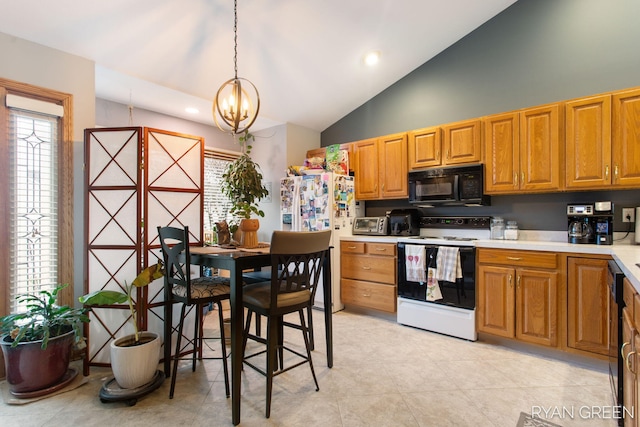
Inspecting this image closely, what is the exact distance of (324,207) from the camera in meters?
3.71

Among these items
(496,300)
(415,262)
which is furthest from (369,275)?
(496,300)

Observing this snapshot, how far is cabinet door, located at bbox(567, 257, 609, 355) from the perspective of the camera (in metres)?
2.24

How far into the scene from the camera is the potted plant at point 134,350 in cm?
195

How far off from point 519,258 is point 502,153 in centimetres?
103

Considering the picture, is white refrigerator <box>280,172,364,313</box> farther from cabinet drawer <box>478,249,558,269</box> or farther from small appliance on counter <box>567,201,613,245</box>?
small appliance on counter <box>567,201,613,245</box>

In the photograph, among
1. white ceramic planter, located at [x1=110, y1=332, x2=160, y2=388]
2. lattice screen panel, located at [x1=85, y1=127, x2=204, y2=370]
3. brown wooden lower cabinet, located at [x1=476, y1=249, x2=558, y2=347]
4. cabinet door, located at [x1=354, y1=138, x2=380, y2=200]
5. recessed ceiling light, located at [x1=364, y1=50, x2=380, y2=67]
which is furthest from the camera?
cabinet door, located at [x1=354, y1=138, x2=380, y2=200]

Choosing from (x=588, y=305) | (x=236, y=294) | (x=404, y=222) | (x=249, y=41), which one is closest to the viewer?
(x=236, y=294)

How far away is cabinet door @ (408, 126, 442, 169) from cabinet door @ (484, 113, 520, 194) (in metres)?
0.48

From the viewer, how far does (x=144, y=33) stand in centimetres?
254

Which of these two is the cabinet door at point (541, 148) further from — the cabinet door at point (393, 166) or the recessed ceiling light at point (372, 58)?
the recessed ceiling light at point (372, 58)

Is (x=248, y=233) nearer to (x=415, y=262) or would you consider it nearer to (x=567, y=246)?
(x=415, y=262)

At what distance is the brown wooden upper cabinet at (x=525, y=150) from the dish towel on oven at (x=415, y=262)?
91 cm

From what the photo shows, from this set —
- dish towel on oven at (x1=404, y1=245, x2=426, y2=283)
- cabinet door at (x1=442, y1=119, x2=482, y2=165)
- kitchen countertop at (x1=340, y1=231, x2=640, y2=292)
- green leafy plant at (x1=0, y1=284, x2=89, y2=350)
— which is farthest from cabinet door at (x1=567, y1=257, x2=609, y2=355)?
green leafy plant at (x1=0, y1=284, x2=89, y2=350)

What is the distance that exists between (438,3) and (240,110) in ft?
7.23
